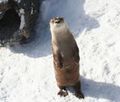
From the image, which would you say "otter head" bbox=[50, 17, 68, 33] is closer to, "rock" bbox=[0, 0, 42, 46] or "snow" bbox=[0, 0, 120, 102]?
"snow" bbox=[0, 0, 120, 102]

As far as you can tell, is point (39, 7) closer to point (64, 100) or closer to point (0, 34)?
point (0, 34)

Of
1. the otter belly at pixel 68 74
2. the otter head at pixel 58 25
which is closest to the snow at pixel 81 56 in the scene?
the otter belly at pixel 68 74

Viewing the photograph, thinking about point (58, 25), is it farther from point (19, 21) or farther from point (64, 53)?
point (19, 21)

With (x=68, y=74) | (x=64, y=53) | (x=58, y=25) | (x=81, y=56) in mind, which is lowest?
(x=81, y=56)

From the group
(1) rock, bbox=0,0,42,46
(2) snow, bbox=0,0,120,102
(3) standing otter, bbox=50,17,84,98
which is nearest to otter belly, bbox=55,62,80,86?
(3) standing otter, bbox=50,17,84,98

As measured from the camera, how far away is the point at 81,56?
6074 mm

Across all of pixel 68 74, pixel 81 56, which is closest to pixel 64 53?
pixel 68 74

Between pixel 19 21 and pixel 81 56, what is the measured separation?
139 cm

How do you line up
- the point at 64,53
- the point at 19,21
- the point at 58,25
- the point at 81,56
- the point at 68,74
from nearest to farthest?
1. the point at 58,25
2. the point at 64,53
3. the point at 68,74
4. the point at 81,56
5. the point at 19,21

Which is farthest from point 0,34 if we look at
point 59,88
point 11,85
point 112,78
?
point 112,78

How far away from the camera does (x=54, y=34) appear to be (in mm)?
5344

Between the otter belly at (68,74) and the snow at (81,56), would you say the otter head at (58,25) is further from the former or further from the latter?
the snow at (81,56)

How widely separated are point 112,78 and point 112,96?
0.29 metres

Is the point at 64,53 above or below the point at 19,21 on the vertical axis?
above
